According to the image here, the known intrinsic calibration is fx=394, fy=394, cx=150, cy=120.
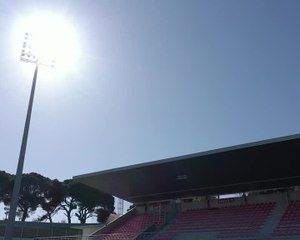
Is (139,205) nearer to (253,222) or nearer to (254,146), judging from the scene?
(253,222)

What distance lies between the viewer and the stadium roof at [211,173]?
20438 millimetres

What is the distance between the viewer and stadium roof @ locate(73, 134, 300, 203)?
67.1 feet

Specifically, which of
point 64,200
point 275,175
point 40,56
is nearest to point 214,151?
point 275,175

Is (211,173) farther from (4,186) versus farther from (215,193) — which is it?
(4,186)

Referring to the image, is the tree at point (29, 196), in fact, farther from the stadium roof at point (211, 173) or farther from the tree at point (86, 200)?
the stadium roof at point (211, 173)

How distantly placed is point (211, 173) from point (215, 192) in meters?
4.22

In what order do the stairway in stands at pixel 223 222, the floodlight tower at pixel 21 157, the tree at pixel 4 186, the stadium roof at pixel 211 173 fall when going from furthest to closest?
the tree at pixel 4 186 → the stairway in stands at pixel 223 222 → the stadium roof at pixel 211 173 → the floodlight tower at pixel 21 157

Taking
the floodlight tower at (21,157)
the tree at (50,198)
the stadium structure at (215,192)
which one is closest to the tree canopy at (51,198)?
the tree at (50,198)

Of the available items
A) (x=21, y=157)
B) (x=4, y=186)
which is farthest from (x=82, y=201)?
(x=21, y=157)

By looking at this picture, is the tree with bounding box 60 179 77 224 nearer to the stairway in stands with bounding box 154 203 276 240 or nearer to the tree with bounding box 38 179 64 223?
the tree with bounding box 38 179 64 223

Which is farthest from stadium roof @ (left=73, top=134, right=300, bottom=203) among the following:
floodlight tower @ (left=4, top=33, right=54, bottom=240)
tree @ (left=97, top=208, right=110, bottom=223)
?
tree @ (left=97, top=208, right=110, bottom=223)

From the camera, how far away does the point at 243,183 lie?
25.0 m

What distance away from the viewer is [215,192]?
2769cm

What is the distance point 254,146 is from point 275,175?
14.7ft
